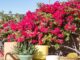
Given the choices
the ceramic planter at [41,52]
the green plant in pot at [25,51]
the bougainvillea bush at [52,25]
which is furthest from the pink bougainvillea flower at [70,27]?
the green plant in pot at [25,51]

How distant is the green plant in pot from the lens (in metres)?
8.90

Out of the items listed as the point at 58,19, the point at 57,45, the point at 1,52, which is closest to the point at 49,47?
the point at 57,45

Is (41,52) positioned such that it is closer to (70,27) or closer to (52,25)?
(52,25)

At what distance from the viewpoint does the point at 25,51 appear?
29.5 ft

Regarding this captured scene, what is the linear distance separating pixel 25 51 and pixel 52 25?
120 centimetres

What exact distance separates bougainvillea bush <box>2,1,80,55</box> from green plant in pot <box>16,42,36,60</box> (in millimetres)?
421

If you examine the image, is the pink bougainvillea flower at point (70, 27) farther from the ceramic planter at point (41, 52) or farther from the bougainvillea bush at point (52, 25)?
the ceramic planter at point (41, 52)

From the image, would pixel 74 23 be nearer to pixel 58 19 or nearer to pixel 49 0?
pixel 58 19

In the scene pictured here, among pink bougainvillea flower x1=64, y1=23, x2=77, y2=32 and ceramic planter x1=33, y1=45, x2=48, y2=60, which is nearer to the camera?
ceramic planter x1=33, y1=45, x2=48, y2=60

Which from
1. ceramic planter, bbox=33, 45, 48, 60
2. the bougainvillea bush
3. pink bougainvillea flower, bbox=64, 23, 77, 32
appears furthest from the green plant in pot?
pink bougainvillea flower, bbox=64, 23, 77, 32

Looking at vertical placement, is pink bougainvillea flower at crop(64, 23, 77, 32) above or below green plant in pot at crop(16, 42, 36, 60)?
above

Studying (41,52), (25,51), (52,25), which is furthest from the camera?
(52,25)

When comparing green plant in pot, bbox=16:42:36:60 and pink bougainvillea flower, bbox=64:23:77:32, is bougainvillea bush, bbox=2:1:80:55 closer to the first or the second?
pink bougainvillea flower, bbox=64:23:77:32

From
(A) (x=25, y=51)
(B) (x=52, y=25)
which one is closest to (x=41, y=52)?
(A) (x=25, y=51)
